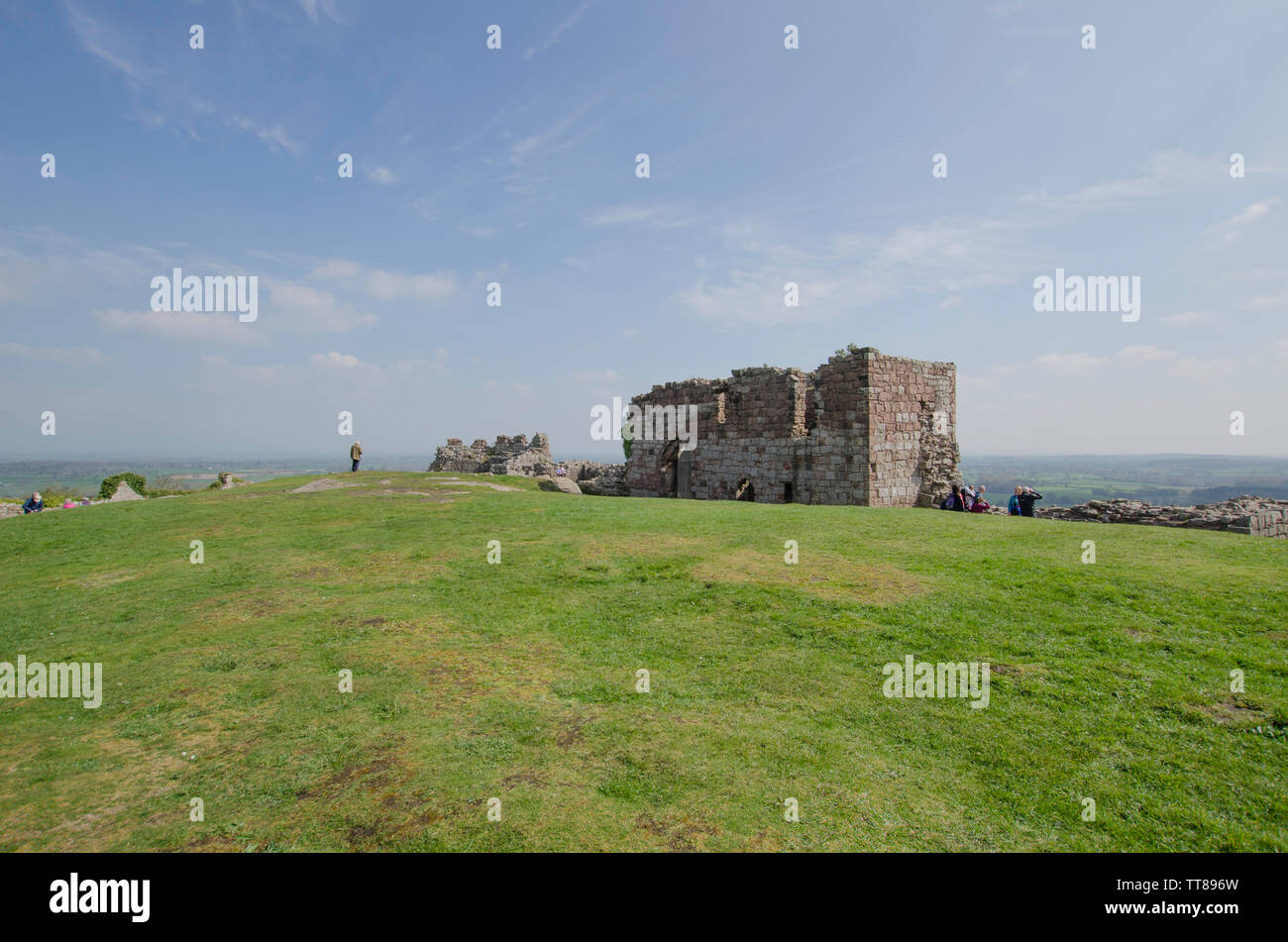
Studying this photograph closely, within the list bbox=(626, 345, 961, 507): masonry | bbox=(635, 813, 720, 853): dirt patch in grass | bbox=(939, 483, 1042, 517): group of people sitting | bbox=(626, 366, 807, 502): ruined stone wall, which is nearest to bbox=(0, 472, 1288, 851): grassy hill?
bbox=(635, 813, 720, 853): dirt patch in grass

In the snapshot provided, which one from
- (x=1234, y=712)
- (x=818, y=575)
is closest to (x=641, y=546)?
(x=818, y=575)

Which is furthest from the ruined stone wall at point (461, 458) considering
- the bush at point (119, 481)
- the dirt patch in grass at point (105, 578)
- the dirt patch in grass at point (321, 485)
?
the dirt patch in grass at point (105, 578)

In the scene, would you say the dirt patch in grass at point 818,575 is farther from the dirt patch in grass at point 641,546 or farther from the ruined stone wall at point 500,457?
the ruined stone wall at point 500,457

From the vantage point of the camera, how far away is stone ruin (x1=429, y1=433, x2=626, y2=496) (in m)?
33.9

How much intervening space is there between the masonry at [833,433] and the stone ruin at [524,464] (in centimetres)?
666

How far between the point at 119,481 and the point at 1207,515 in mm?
48284

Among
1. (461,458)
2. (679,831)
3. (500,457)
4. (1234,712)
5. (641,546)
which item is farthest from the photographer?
(461,458)

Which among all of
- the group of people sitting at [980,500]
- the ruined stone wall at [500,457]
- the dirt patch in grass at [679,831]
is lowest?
the dirt patch in grass at [679,831]

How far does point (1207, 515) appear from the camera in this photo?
1706 cm

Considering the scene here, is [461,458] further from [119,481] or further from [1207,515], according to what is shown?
[1207,515]

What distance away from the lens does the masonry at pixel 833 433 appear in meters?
22.8

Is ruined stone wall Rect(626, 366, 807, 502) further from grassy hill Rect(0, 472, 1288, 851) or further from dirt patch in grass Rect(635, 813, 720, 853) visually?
dirt patch in grass Rect(635, 813, 720, 853)

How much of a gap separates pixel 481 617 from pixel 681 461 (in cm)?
1996
